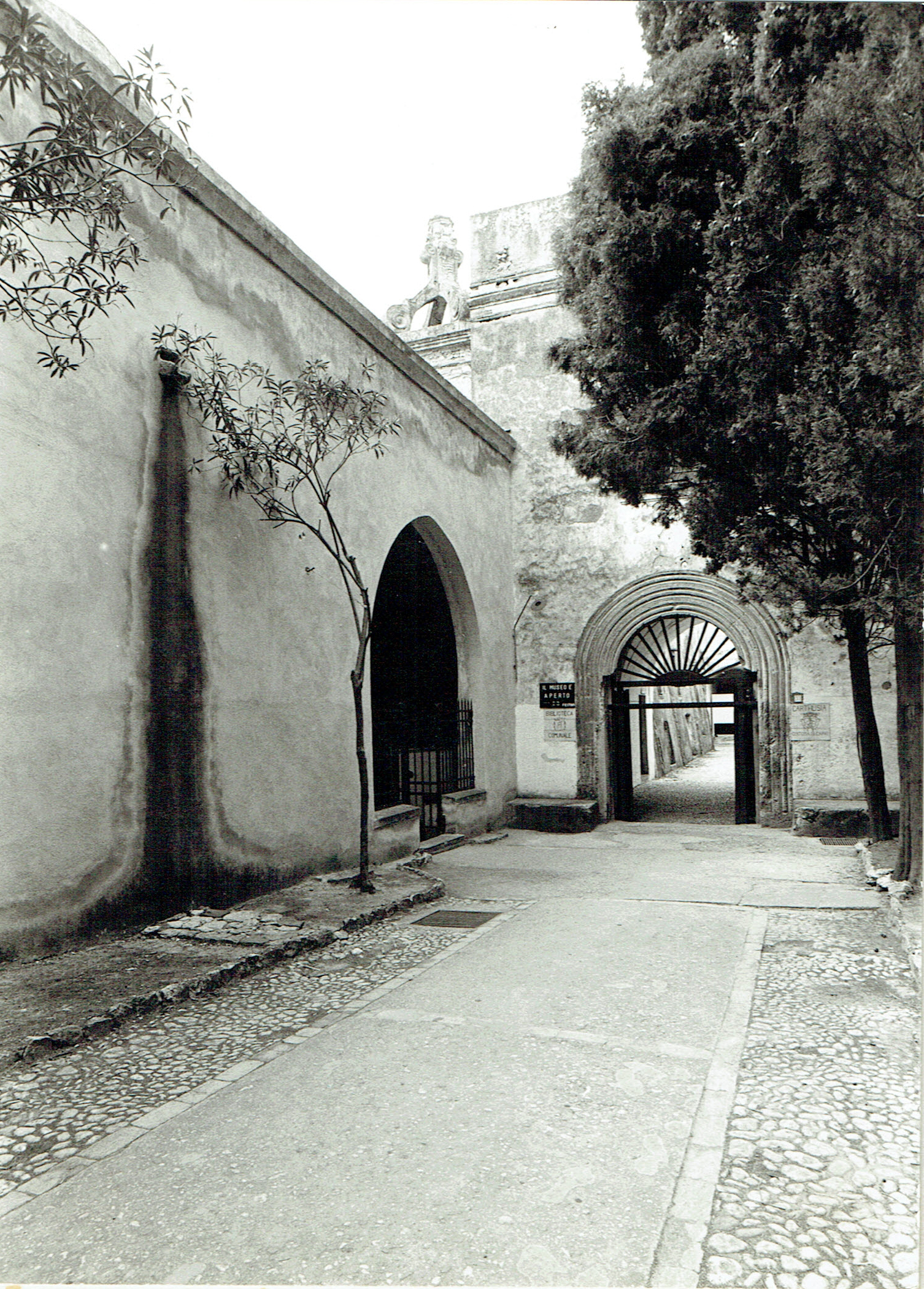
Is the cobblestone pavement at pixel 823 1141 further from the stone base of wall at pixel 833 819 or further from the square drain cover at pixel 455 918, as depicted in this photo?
the stone base of wall at pixel 833 819

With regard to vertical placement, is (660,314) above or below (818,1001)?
above

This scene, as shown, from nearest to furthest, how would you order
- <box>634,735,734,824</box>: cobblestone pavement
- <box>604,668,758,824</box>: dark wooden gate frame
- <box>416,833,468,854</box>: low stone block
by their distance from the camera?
<box>416,833,468,854</box>: low stone block < <box>604,668,758,824</box>: dark wooden gate frame < <box>634,735,734,824</box>: cobblestone pavement

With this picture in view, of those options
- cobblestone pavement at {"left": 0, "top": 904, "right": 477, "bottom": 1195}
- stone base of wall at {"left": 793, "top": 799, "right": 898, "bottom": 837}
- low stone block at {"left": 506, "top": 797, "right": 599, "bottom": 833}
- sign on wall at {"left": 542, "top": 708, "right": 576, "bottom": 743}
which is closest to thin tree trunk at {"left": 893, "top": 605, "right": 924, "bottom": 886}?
cobblestone pavement at {"left": 0, "top": 904, "right": 477, "bottom": 1195}

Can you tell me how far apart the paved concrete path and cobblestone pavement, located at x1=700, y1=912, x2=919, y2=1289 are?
0.01 m

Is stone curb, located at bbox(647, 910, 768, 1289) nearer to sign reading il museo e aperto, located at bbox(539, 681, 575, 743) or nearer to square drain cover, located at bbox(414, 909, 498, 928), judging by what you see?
square drain cover, located at bbox(414, 909, 498, 928)

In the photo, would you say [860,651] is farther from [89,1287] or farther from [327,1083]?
[89,1287]

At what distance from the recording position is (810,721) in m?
11.0

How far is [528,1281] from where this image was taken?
7.10 feet

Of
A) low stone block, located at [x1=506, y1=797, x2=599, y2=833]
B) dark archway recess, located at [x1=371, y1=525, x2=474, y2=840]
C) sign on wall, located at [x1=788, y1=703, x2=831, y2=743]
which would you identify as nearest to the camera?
dark archway recess, located at [x1=371, y1=525, x2=474, y2=840]

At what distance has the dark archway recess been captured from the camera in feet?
31.3

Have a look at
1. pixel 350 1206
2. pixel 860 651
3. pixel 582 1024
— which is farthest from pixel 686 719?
pixel 350 1206

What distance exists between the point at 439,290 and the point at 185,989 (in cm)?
1172

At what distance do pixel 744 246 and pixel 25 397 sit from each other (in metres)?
4.13

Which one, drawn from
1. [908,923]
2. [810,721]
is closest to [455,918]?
[908,923]
